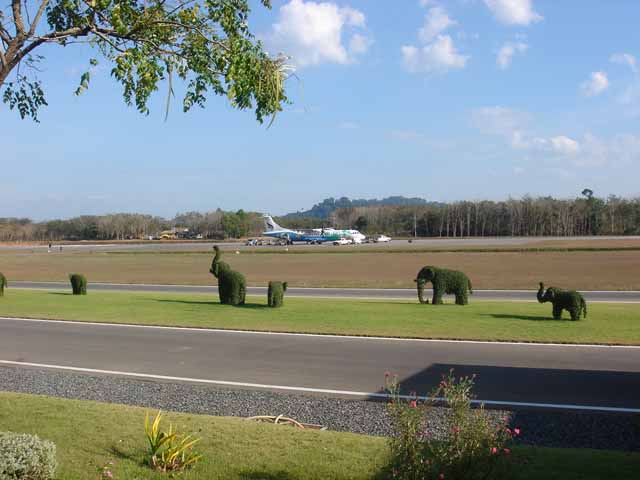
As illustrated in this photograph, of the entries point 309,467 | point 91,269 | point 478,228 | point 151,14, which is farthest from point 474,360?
point 478,228

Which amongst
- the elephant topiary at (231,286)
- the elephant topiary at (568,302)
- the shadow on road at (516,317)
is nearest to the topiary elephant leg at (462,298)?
the shadow on road at (516,317)

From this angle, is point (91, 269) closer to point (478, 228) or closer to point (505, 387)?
point (505, 387)

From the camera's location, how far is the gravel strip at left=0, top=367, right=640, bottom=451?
29.3 ft

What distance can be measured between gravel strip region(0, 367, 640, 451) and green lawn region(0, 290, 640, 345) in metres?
7.10

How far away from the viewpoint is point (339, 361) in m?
14.5

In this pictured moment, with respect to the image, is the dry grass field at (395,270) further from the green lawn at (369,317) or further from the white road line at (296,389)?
the white road line at (296,389)

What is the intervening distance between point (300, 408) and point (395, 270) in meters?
39.9

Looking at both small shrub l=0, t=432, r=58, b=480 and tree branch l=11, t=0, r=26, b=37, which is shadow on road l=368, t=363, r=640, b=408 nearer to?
small shrub l=0, t=432, r=58, b=480

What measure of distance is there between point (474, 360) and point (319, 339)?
4.90m

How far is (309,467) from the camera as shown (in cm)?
674

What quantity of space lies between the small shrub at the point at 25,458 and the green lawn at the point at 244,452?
20.3 inches

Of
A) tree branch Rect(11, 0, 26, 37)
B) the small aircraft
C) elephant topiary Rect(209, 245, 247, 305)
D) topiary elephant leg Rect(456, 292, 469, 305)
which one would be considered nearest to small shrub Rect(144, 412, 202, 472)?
tree branch Rect(11, 0, 26, 37)

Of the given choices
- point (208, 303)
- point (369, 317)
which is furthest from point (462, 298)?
point (208, 303)

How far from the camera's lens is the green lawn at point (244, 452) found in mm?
6484
